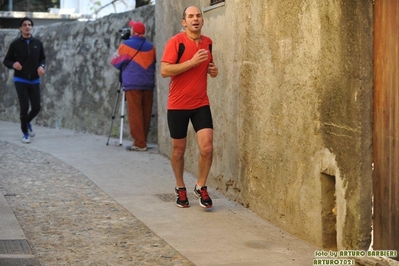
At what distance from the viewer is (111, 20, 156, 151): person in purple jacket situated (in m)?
11.8

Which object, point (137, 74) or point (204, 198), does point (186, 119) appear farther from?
point (137, 74)

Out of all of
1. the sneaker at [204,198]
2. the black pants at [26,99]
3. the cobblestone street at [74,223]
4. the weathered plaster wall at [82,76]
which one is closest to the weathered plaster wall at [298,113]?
the sneaker at [204,198]

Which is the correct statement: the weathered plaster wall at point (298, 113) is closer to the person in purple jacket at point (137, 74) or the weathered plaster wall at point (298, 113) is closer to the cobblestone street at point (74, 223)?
the cobblestone street at point (74, 223)

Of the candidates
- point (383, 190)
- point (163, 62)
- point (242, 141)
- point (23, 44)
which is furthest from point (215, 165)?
point (23, 44)

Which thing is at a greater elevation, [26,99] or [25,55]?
[25,55]

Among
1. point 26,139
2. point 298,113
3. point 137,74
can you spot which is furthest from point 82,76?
point 298,113

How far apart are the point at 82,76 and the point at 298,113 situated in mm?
8763

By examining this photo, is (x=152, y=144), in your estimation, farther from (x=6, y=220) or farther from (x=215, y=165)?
(x=6, y=220)

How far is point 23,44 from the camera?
42.5 ft

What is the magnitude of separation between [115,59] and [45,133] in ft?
10.8

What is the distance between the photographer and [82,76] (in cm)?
1485

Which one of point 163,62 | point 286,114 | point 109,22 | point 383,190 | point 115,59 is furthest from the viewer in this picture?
point 109,22

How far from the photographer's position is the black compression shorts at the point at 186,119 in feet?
24.7

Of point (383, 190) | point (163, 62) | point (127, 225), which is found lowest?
point (127, 225)
